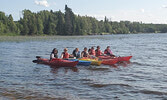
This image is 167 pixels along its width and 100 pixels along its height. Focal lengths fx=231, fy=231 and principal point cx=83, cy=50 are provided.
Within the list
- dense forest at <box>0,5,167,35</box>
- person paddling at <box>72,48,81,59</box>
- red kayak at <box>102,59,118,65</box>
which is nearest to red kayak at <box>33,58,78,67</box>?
person paddling at <box>72,48,81,59</box>

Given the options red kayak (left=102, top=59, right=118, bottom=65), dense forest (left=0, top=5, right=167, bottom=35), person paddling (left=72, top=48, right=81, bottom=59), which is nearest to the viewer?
red kayak (left=102, top=59, right=118, bottom=65)

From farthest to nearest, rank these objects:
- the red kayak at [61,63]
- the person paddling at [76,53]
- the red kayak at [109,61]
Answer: the person paddling at [76,53] < the red kayak at [109,61] < the red kayak at [61,63]

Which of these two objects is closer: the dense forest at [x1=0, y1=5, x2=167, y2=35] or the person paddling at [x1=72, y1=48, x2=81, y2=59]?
the person paddling at [x1=72, y1=48, x2=81, y2=59]

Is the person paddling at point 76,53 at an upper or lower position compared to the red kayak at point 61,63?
upper

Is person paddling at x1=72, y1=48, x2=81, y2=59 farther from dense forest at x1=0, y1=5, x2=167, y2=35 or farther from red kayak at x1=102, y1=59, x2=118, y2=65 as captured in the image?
dense forest at x1=0, y1=5, x2=167, y2=35

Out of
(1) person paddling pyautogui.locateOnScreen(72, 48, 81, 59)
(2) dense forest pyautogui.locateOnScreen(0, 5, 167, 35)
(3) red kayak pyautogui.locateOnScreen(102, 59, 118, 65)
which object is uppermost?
(2) dense forest pyautogui.locateOnScreen(0, 5, 167, 35)

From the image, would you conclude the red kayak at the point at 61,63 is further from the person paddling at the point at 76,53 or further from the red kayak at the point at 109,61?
the red kayak at the point at 109,61

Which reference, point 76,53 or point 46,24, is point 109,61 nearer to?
point 76,53

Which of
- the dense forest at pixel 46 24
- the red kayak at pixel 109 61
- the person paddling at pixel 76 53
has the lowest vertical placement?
the red kayak at pixel 109 61

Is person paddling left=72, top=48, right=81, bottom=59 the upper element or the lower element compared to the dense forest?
lower

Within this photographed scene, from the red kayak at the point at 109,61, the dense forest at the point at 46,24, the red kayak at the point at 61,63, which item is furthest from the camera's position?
the dense forest at the point at 46,24

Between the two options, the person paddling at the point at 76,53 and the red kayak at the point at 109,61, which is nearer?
the red kayak at the point at 109,61

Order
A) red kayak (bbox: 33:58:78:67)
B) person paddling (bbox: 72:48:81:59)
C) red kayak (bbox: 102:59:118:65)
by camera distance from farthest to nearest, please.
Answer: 1. person paddling (bbox: 72:48:81:59)
2. red kayak (bbox: 102:59:118:65)
3. red kayak (bbox: 33:58:78:67)

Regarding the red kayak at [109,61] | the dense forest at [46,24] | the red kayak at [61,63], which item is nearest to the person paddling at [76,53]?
the red kayak at [61,63]
